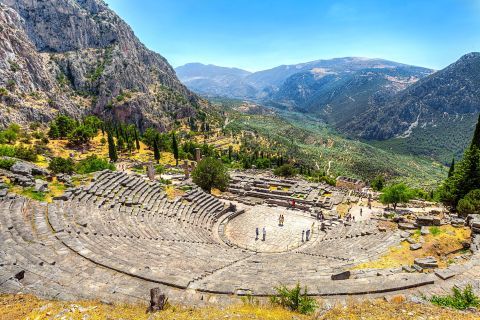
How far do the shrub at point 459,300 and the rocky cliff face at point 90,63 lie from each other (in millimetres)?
130882

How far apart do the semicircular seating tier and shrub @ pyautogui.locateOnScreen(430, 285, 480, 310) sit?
4.80ft

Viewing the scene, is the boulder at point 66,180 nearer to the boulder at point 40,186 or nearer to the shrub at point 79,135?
the boulder at point 40,186

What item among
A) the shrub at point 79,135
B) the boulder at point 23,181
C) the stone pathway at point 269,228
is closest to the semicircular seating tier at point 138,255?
the stone pathway at point 269,228

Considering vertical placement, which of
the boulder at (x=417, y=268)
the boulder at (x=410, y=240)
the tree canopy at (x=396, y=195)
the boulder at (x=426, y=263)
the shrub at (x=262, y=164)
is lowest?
the shrub at (x=262, y=164)

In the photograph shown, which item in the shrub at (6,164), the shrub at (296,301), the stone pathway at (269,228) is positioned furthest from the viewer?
the stone pathway at (269,228)

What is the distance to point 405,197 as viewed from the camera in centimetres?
4322

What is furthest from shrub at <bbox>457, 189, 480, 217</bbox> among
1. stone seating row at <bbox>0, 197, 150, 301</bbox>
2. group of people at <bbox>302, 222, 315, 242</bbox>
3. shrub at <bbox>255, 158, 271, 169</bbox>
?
shrub at <bbox>255, 158, 271, 169</bbox>

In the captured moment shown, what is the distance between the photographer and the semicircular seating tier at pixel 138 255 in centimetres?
1280

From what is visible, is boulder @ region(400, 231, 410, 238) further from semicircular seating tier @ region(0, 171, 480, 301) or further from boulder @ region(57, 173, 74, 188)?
boulder @ region(57, 173, 74, 188)

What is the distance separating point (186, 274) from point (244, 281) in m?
3.09

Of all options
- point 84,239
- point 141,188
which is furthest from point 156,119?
point 84,239

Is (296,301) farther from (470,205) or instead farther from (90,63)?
(90,63)

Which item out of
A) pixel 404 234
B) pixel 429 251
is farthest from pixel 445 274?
pixel 404 234

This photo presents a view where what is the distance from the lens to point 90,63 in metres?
150
